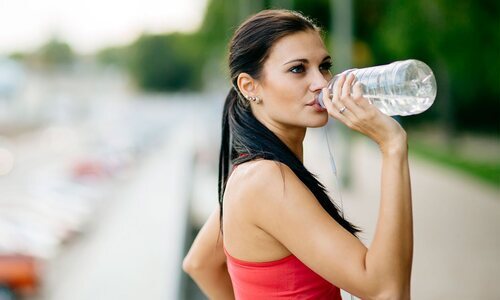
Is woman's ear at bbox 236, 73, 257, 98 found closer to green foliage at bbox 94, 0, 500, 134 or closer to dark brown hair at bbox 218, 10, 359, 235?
dark brown hair at bbox 218, 10, 359, 235

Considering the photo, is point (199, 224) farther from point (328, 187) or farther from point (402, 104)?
point (402, 104)

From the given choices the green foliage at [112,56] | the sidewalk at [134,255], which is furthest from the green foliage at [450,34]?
the green foliage at [112,56]

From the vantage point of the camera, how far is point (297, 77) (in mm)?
2053

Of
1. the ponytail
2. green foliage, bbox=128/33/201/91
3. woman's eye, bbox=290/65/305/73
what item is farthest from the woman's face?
green foliage, bbox=128/33/201/91

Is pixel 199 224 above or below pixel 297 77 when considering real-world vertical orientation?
below

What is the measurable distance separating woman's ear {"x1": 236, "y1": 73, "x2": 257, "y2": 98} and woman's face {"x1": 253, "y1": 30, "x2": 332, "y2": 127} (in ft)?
0.14

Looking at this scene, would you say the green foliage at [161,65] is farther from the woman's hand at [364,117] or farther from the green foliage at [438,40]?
the woman's hand at [364,117]

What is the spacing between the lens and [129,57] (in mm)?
120688

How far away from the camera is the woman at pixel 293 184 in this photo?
1795 mm

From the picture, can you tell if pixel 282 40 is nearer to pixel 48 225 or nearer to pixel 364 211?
pixel 364 211

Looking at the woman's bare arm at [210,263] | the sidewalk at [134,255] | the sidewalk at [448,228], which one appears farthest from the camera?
the sidewalk at [448,228]

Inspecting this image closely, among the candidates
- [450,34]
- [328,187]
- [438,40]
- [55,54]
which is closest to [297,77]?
[328,187]

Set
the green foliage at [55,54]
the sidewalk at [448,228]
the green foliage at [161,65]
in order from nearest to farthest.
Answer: the sidewalk at [448,228] → the green foliage at [55,54] → the green foliage at [161,65]

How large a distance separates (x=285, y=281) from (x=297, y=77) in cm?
56
